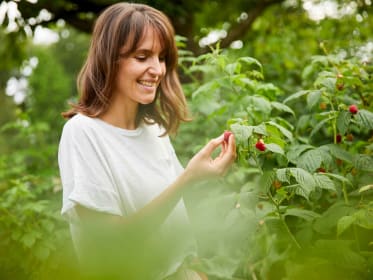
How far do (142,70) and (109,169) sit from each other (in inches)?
16.4

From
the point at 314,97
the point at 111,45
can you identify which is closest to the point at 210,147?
the point at 111,45

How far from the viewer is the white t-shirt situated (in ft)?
5.06

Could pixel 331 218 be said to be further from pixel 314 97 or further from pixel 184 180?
pixel 184 180

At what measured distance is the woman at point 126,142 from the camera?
154cm

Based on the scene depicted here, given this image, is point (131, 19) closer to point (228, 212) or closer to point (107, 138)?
point (107, 138)

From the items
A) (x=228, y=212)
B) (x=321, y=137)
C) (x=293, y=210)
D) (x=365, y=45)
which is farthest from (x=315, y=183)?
(x=365, y=45)

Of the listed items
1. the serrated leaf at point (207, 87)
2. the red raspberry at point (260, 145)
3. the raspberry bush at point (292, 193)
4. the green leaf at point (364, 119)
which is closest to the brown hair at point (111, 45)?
the serrated leaf at point (207, 87)

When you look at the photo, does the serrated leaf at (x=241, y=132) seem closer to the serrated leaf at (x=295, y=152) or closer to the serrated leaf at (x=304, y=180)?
Result: the serrated leaf at (x=304, y=180)

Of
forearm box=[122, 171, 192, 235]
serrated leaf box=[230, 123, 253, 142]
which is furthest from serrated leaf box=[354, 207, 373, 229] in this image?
forearm box=[122, 171, 192, 235]

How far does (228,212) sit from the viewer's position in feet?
6.61

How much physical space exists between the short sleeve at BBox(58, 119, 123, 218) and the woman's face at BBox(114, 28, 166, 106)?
0.25 m

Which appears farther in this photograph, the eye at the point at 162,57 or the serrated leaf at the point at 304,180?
the eye at the point at 162,57

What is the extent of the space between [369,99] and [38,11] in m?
2.95

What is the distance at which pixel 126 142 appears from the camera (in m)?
1.79
